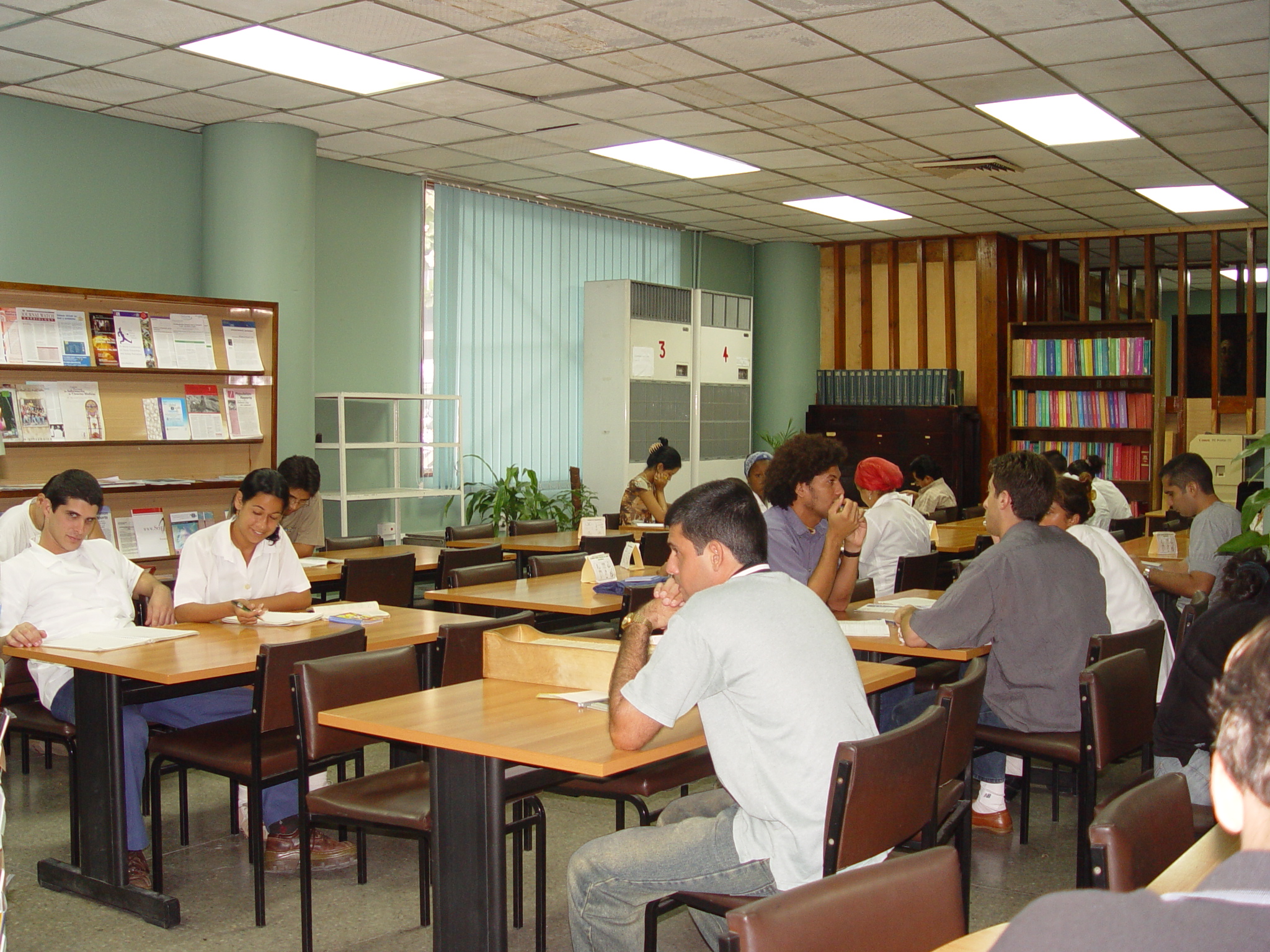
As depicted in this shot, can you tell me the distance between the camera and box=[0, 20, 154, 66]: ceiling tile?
17.2 ft

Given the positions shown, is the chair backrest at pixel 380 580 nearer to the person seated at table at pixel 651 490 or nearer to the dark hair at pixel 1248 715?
the person seated at table at pixel 651 490

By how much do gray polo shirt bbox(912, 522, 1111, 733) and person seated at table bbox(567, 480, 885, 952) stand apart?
4.58 ft

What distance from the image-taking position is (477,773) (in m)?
2.71

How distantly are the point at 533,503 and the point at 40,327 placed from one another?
3.64 meters

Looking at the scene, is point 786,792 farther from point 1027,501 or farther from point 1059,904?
point 1027,501

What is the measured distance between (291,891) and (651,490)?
4.56 m

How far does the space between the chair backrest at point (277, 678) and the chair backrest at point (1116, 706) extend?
6.92ft

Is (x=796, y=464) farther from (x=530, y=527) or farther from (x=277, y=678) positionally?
(x=530, y=527)

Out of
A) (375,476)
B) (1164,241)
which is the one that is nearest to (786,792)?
(375,476)

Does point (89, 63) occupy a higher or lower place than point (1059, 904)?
higher

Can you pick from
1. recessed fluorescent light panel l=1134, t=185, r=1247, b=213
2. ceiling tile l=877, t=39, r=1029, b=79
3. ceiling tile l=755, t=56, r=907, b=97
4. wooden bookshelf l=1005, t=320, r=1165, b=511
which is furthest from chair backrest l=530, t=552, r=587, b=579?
wooden bookshelf l=1005, t=320, r=1165, b=511

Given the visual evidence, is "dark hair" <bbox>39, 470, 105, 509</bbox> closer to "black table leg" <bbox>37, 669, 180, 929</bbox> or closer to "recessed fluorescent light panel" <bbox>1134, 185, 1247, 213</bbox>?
"black table leg" <bbox>37, 669, 180, 929</bbox>

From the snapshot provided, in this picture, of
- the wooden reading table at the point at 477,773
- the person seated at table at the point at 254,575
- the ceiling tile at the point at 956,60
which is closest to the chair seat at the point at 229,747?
the person seated at table at the point at 254,575

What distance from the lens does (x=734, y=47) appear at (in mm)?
5516
